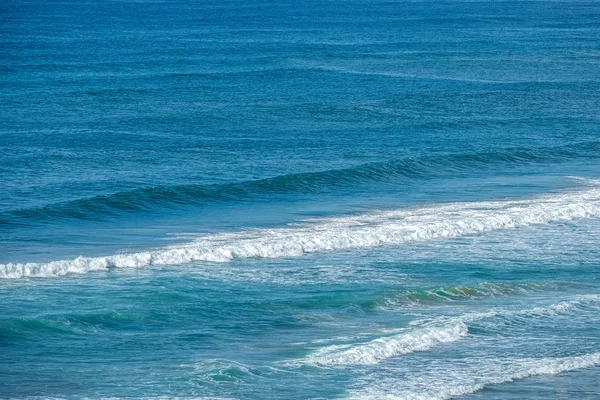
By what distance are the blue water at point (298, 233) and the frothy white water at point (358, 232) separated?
88 millimetres

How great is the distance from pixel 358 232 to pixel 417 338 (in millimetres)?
8280

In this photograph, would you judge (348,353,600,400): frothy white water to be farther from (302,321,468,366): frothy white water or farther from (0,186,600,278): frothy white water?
(0,186,600,278): frothy white water

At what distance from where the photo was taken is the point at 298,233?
83.3ft

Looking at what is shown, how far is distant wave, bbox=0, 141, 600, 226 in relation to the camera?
89.4 ft

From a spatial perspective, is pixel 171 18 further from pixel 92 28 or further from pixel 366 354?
pixel 366 354

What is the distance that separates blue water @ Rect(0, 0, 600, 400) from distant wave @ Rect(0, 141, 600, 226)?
8 centimetres

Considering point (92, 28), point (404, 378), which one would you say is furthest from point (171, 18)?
point (404, 378)

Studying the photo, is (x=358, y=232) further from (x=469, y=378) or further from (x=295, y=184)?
(x=469, y=378)

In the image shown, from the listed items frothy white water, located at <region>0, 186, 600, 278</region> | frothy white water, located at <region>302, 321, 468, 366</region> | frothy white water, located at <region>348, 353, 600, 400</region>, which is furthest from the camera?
frothy white water, located at <region>0, 186, 600, 278</region>

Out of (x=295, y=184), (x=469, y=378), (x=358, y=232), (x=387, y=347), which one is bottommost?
(x=469, y=378)

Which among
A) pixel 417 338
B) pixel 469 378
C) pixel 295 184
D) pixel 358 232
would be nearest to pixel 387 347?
pixel 417 338

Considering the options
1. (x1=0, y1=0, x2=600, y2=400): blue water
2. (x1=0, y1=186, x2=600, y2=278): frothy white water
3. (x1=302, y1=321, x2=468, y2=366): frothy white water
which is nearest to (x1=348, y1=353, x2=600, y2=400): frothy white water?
(x1=0, y1=0, x2=600, y2=400): blue water

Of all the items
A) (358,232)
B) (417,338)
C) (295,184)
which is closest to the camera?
(417,338)

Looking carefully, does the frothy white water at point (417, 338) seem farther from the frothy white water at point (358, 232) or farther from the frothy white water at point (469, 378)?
the frothy white water at point (358, 232)
